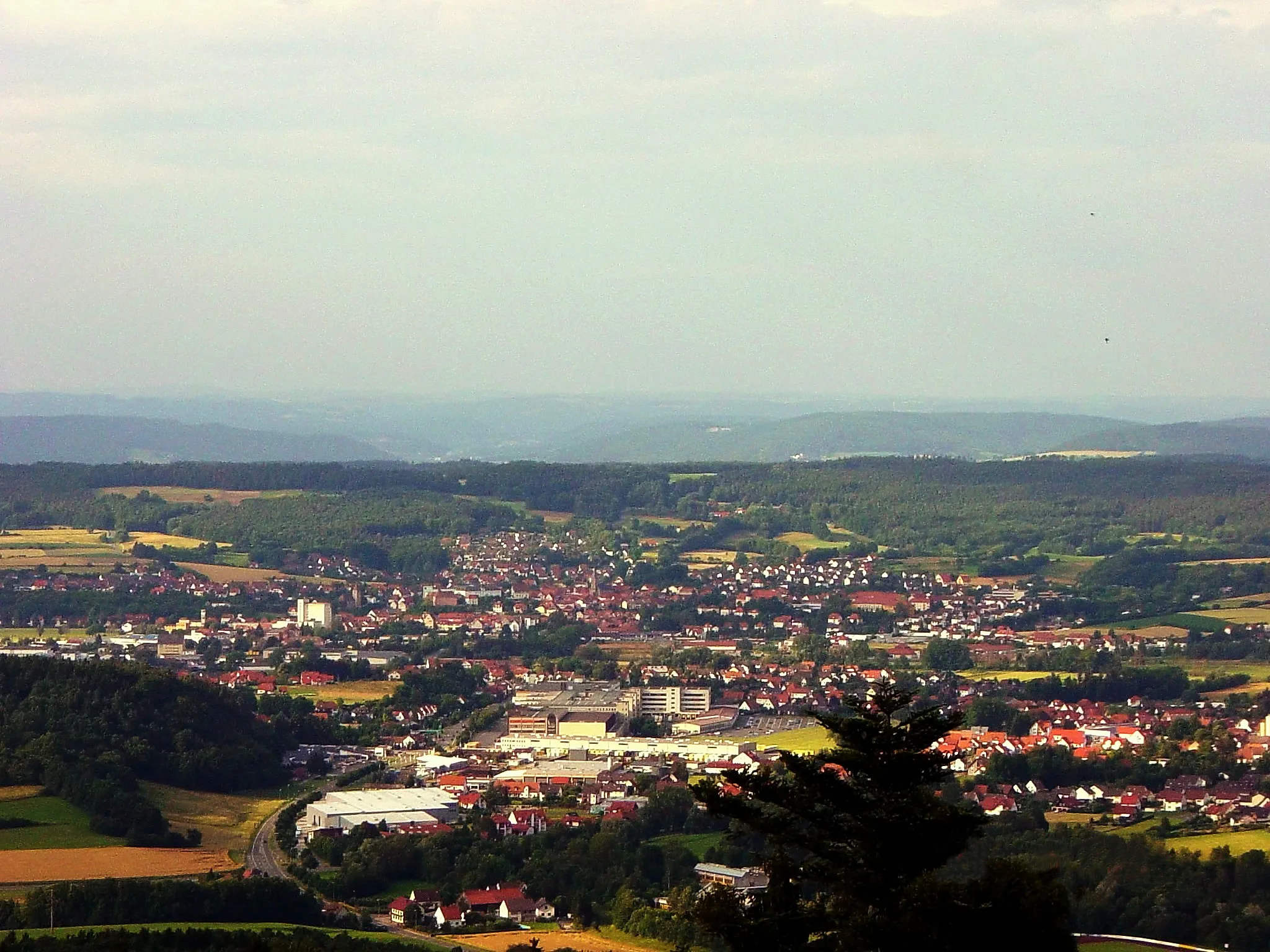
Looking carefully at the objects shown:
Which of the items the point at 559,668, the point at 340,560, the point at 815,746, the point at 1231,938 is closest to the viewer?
the point at 1231,938

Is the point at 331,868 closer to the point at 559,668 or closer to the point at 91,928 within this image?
the point at 91,928

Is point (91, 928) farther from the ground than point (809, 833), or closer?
closer

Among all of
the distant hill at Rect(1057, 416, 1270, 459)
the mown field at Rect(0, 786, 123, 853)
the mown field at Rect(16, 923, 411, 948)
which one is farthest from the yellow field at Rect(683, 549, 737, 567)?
the mown field at Rect(16, 923, 411, 948)

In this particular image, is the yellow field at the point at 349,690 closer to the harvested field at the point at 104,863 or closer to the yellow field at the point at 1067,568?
the harvested field at the point at 104,863

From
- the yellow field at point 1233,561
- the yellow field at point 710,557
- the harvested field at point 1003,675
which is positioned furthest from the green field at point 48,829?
the yellow field at point 1233,561

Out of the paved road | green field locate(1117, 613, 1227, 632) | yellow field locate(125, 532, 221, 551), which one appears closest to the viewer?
the paved road

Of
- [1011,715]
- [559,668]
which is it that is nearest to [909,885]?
[1011,715]

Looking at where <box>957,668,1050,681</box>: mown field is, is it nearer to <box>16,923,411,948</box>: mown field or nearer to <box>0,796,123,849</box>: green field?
<box>0,796,123,849</box>: green field
